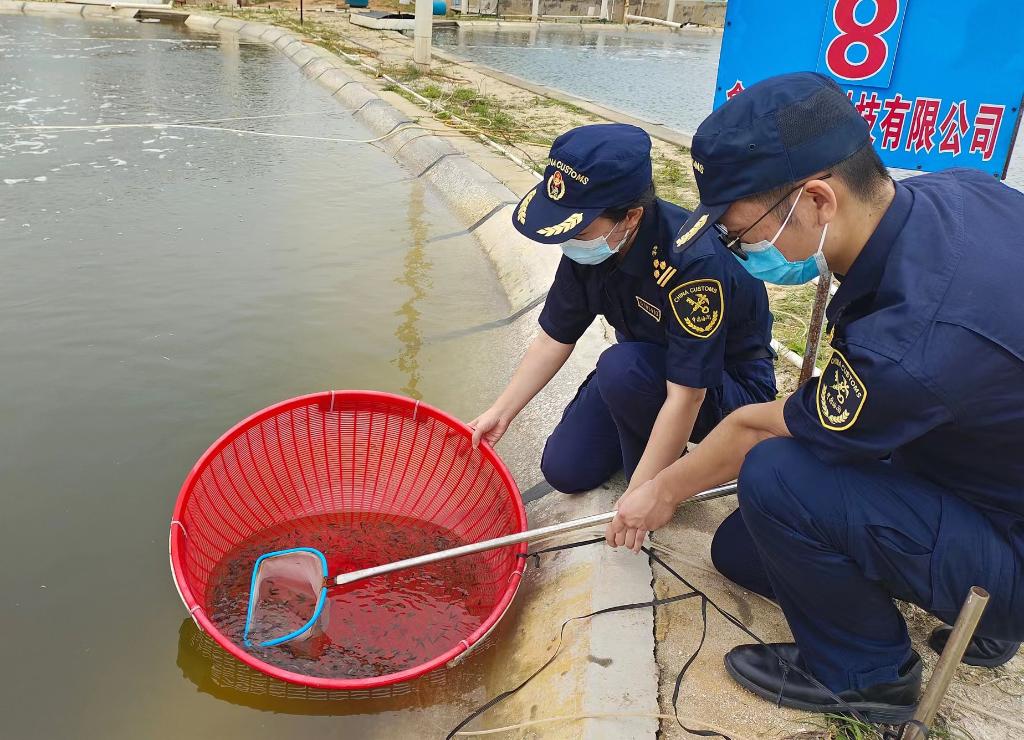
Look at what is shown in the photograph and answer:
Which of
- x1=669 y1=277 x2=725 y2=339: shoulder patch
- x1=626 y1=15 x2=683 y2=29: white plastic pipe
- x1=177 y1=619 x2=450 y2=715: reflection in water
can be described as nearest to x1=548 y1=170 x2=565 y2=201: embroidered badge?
x1=669 y1=277 x2=725 y2=339: shoulder patch

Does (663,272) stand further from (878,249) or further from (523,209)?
(878,249)

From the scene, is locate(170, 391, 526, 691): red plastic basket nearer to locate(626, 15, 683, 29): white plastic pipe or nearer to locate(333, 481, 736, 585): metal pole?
locate(333, 481, 736, 585): metal pole

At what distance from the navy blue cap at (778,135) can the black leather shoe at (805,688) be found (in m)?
1.06

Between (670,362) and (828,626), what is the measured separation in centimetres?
73

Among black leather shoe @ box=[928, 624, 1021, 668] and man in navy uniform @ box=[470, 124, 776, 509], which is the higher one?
man in navy uniform @ box=[470, 124, 776, 509]

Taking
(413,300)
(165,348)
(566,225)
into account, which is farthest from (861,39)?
(165,348)

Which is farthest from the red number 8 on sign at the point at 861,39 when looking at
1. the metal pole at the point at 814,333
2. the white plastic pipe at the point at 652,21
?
the white plastic pipe at the point at 652,21

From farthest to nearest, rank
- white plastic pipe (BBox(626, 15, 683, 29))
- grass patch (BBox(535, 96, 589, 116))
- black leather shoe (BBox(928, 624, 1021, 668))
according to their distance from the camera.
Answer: white plastic pipe (BBox(626, 15, 683, 29))
grass patch (BBox(535, 96, 589, 116))
black leather shoe (BBox(928, 624, 1021, 668))

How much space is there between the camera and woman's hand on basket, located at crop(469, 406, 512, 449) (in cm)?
258

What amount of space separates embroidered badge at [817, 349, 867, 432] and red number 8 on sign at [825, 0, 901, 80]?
167 cm

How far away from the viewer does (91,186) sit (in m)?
5.82

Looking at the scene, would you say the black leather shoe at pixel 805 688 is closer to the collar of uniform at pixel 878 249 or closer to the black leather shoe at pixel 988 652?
the black leather shoe at pixel 988 652

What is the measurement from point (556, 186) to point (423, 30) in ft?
33.3

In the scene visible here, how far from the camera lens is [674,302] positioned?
85.0 inches
